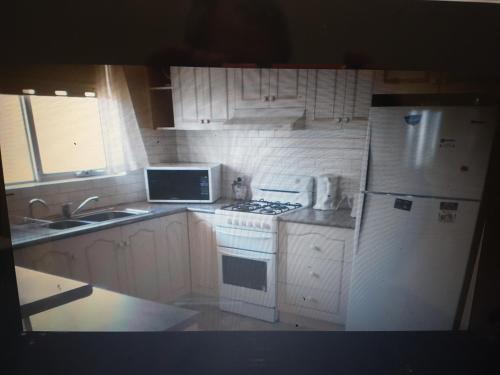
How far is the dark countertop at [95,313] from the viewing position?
1.25ft

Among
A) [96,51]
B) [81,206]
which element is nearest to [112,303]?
[81,206]

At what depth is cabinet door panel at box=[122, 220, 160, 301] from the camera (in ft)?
1.56

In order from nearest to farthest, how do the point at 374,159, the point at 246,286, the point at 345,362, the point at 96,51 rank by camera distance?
the point at 96,51, the point at 345,362, the point at 246,286, the point at 374,159

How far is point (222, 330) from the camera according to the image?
399 mm

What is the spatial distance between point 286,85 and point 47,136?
0.31 m

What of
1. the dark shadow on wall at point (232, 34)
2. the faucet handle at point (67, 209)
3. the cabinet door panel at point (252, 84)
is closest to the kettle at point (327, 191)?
the cabinet door panel at point (252, 84)

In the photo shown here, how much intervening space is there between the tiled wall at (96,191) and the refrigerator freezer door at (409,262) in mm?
490

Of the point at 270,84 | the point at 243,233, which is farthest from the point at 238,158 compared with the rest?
the point at 270,84

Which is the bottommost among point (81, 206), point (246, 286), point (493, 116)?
point (246, 286)

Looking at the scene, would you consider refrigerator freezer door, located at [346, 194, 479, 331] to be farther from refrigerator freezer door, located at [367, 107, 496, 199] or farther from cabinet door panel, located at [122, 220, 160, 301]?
cabinet door panel, located at [122, 220, 160, 301]

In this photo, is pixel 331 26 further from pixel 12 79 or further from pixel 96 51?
pixel 12 79

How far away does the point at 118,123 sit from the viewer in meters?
0.36

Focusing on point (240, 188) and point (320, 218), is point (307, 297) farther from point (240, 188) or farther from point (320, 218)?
point (240, 188)

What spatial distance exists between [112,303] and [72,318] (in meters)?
0.05
